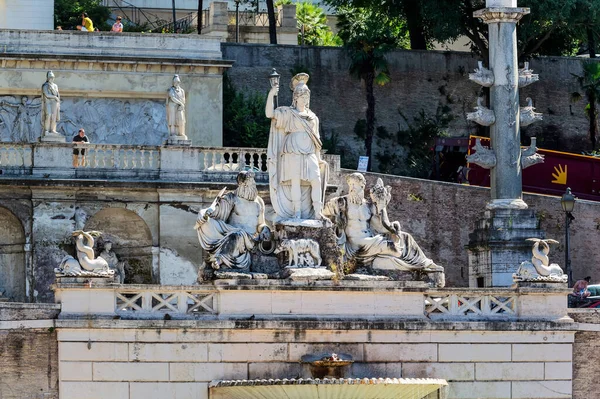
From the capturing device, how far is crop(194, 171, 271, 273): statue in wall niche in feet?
156

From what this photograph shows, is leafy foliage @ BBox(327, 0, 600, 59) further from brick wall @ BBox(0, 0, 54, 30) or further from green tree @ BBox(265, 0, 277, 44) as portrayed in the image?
brick wall @ BBox(0, 0, 54, 30)

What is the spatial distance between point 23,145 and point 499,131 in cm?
1094

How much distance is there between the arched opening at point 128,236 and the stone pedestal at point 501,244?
752 cm

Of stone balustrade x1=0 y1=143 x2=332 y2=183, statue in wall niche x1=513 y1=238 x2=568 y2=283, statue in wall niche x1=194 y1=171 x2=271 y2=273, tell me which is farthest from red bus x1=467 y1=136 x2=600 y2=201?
statue in wall niche x1=194 y1=171 x2=271 y2=273

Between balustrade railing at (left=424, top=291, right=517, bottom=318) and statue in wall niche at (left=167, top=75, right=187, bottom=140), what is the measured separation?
1197 centimetres

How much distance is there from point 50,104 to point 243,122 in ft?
26.1

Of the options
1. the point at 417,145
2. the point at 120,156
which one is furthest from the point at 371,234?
the point at 417,145

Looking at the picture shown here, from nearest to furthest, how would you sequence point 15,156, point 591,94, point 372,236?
point 372,236 < point 15,156 < point 591,94

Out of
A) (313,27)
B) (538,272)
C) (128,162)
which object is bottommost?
(538,272)

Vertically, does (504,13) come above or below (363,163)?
above

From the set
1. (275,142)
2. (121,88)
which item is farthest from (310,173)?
(121,88)

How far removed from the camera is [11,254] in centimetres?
5662

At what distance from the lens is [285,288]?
4756 centimetres

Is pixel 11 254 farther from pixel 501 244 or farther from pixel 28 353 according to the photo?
pixel 501 244
